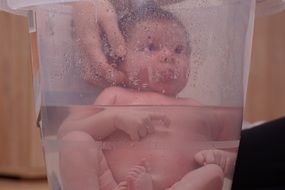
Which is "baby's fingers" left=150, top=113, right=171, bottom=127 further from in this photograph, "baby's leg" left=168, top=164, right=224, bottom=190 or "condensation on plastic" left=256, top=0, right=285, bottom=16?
"condensation on plastic" left=256, top=0, right=285, bottom=16

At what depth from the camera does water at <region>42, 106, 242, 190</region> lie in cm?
40

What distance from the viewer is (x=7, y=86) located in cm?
136

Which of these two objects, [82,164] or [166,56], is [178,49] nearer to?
[166,56]

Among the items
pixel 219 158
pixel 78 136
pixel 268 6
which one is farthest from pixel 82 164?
pixel 268 6

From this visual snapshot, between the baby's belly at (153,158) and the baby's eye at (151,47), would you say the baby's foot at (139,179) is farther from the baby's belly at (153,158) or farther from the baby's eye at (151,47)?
the baby's eye at (151,47)

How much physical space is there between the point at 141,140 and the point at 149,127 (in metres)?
0.01

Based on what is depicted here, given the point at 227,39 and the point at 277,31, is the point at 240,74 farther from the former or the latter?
the point at 277,31

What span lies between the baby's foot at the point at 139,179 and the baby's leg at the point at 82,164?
0.01 meters

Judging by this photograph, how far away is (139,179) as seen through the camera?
1.31ft

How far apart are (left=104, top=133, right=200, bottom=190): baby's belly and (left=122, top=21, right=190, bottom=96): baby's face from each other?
46 mm

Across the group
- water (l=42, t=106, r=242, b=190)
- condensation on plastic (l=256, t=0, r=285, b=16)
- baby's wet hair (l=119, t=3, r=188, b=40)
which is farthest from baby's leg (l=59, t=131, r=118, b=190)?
condensation on plastic (l=256, t=0, r=285, b=16)

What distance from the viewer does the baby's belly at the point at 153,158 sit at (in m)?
0.40

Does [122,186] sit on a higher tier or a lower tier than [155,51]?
lower

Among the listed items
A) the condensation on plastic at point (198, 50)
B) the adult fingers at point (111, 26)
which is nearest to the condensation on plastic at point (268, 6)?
the condensation on plastic at point (198, 50)
